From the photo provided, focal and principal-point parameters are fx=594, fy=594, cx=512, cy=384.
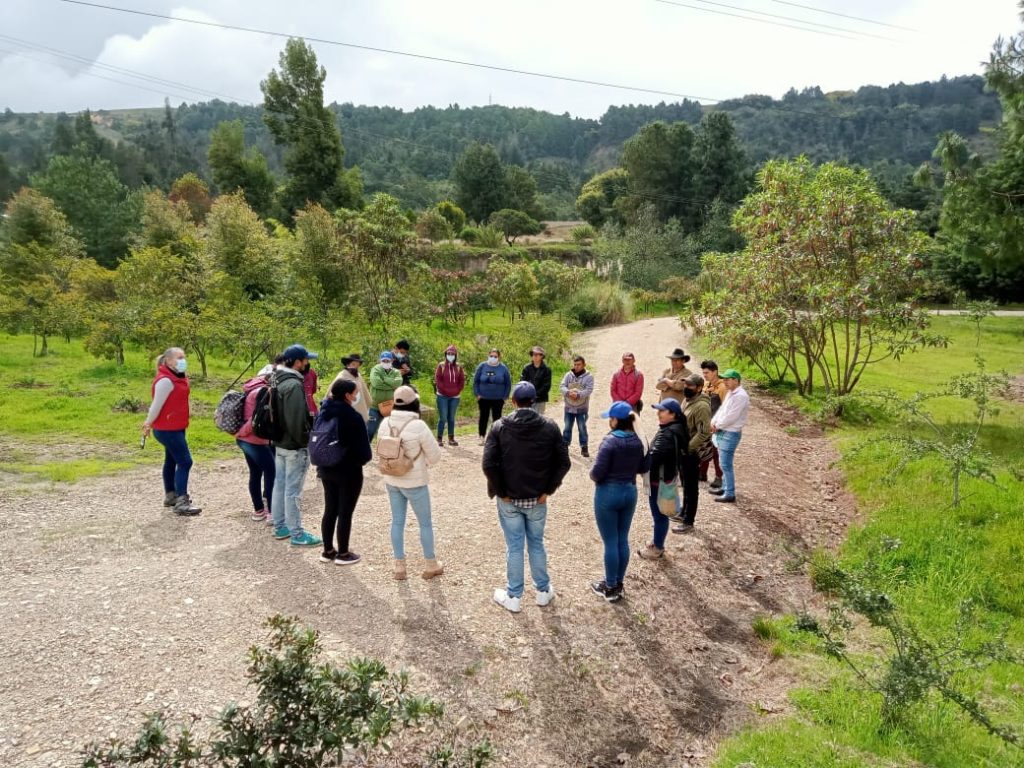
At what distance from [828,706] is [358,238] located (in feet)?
56.8

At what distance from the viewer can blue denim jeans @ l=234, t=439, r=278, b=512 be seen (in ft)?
21.3

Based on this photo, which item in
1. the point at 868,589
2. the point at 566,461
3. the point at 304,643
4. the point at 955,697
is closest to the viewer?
the point at 304,643

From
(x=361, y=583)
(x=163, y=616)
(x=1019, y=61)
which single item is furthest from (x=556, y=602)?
(x=1019, y=61)

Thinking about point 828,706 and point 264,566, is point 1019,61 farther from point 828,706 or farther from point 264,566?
point 264,566

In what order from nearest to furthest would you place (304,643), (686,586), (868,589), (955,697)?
(304,643) < (955,697) < (868,589) < (686,586)

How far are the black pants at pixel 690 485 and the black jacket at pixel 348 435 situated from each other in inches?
137

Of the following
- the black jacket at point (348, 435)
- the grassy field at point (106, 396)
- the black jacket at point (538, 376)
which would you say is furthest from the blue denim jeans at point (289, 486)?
the black jacket at point (538, 376)

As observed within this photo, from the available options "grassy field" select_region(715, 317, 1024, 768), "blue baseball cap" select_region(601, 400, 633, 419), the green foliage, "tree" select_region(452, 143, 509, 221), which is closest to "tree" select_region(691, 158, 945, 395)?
"grassy field" select_region(715, 317, 1024, 768)

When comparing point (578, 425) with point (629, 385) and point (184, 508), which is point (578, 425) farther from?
point (184, 508)

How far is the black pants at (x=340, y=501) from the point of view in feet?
18.1

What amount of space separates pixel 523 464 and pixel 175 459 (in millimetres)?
4640

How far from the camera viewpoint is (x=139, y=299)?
15531 mm

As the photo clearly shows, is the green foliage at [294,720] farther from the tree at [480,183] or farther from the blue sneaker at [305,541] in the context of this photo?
the tree at [480,183]

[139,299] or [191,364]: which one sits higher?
[139,299]
